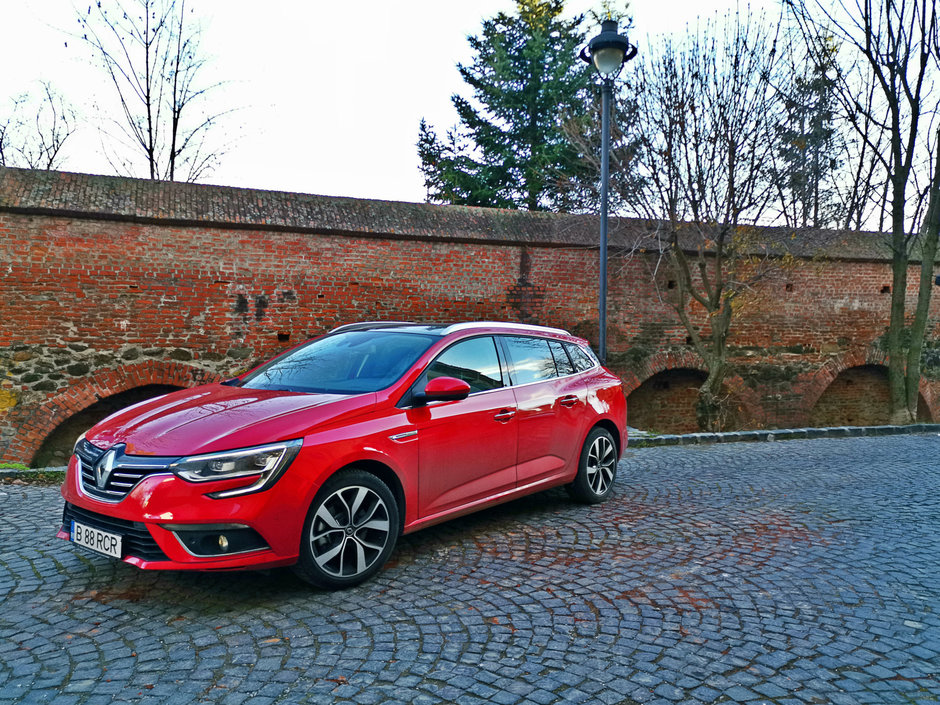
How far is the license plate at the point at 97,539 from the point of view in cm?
346

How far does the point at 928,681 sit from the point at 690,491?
363cm

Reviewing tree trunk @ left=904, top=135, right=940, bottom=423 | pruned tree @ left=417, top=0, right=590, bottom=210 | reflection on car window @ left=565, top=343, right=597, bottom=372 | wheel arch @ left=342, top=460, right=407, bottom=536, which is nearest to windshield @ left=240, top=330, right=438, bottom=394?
wheel arch @ left=342, top=460, right=407, bottom=536

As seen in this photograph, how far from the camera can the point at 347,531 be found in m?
3.76

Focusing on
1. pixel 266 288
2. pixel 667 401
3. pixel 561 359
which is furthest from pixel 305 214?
pixel 667 401

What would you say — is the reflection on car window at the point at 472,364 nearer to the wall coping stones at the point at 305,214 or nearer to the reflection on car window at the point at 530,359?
the reflection on car window at the point at 530,359

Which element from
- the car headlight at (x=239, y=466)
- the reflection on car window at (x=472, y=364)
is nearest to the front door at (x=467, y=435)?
the reflection on car window at (x=472, y=364)

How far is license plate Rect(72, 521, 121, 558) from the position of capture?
3.46 metres

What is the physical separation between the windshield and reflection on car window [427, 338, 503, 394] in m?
0.16

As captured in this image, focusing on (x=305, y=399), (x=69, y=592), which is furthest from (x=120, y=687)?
(x=305, y=399)

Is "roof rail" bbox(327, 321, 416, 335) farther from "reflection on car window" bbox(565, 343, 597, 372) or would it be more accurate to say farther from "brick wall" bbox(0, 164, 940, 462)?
"brick wall" bbox(0, 164, 940, 462)

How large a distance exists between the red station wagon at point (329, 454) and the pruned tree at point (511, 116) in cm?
1964

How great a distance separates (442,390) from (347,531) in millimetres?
1029

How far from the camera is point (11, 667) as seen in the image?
2846mm

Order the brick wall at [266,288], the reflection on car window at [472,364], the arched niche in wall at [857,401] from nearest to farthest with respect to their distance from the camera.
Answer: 1. the reflection on car window at [472,364]
2. the brick wall at [266,288]
3. the arched niche in wall at [857,401]
